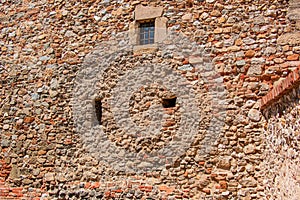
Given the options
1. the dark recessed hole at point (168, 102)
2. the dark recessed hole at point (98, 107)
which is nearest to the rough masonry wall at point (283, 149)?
the dark recessed hole at point (168, 102)

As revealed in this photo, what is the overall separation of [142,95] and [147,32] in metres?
1.09

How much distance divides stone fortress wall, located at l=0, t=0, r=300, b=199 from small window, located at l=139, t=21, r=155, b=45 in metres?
0.22

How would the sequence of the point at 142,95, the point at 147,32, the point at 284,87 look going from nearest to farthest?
the point at 284,87, the point at 142,95, the point at 147,32

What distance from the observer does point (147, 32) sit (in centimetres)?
663

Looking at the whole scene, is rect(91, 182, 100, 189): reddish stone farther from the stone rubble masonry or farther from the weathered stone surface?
the stone rubble masonry

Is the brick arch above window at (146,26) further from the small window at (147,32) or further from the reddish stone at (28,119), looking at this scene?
the reddish stone at (28,119)

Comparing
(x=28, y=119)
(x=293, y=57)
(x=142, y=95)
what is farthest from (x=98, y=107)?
(x=293, y=57)

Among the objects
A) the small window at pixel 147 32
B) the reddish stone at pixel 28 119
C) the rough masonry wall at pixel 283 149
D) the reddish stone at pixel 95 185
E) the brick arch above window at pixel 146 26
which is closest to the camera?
the rough masonry wall at pixel 283 149

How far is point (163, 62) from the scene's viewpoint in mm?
6328

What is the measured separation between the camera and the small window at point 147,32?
6602mm

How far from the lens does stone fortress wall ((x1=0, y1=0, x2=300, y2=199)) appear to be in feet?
18.6

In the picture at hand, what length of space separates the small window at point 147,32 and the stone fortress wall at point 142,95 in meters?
0.22

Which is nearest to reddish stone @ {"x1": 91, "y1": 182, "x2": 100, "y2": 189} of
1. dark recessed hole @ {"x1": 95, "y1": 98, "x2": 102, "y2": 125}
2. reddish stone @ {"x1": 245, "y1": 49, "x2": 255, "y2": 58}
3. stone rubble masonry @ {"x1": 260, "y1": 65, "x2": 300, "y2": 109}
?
dark recessed hole @ {"x1": 95, "y1": 98, "x2": 102, "y2": 125}

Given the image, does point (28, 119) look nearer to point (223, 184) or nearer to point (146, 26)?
point (146, 26)
